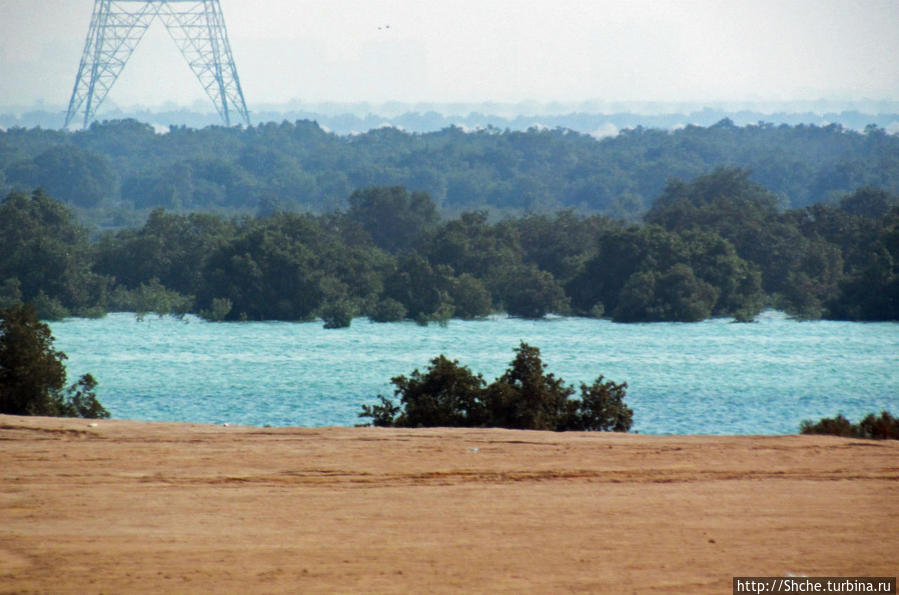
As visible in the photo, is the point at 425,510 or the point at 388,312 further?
the point at 388,312

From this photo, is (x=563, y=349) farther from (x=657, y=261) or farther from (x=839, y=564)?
(x=839, y=564)

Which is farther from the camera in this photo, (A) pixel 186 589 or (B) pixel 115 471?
(B) pixel 115 471

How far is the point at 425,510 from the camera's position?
314 inches

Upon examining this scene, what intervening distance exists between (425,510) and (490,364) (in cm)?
2040

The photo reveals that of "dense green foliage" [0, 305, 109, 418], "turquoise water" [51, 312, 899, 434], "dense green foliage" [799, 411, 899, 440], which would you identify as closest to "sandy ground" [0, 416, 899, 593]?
"dense green foliage" [799, 411, 899, 440]

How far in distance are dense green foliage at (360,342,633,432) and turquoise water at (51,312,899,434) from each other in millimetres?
6458

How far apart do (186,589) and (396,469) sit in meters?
3.18

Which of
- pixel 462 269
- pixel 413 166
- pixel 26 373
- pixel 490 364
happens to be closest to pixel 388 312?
pixel 462 269

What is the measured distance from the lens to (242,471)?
9.05 metres

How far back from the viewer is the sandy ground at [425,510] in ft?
21.7

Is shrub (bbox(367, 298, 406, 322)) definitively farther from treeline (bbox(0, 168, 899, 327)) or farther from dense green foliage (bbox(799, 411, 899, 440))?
dense green foliage (bbox(799, 411, 899, 440))

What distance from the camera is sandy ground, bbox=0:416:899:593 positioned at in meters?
6.61

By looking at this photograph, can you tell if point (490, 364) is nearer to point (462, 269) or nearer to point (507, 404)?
point (462, 269)

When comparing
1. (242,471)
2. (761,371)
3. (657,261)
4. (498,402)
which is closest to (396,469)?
(242,471)
